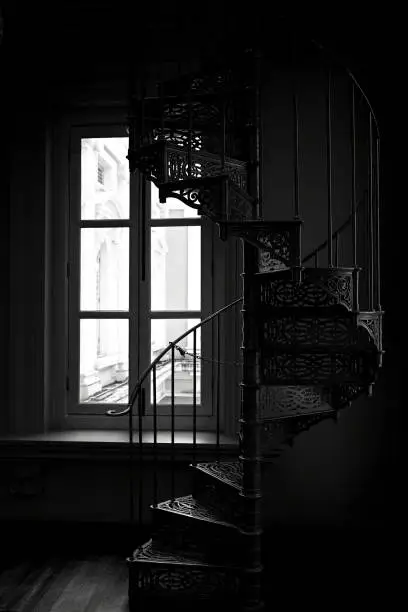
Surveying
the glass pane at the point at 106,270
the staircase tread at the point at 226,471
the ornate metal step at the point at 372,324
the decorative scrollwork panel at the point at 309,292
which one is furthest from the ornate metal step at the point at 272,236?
the glass pane at the point at 106,270

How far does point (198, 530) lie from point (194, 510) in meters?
0.13

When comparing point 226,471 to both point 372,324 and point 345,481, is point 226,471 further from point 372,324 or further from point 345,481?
point 372,324

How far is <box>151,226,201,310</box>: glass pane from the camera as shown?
3.88m

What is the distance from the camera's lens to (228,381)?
368 cm

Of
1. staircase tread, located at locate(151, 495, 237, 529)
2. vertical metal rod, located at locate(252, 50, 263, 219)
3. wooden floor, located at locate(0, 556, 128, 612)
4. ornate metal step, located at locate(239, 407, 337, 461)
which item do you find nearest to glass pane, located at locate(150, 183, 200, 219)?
vertical metal rod, located at locate(252, 50, 263, 219)

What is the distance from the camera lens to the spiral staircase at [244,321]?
101 inches

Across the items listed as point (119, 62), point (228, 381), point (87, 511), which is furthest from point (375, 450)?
point (119, 62)

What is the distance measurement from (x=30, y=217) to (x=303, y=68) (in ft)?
6.59

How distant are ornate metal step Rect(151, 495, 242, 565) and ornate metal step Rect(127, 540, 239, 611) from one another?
0.08m

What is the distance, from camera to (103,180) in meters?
4.03

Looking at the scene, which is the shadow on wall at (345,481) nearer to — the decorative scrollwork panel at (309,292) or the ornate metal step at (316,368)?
the ornate metal step at (316,368)

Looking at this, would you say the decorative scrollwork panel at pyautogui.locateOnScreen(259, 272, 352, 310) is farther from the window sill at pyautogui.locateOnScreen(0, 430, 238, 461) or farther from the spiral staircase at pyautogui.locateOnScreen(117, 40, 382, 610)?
the window sill at pyautogui.locateOnScreen(0, 430, 238, 461)

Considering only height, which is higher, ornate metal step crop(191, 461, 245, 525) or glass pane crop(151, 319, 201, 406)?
glass pane crop(151, 319, 201, 406)

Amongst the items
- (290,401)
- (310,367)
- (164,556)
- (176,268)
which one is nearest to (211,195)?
(310,367)
